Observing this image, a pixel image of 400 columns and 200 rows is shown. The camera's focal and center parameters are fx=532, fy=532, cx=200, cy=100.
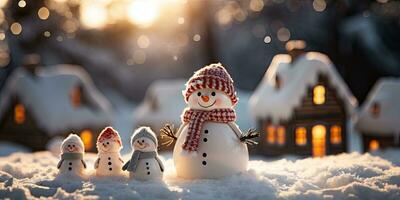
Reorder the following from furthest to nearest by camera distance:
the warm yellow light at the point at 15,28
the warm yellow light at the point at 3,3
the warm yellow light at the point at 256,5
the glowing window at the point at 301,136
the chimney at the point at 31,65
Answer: the warm yellow light at the point at 256,5
the warm yellow light at the point at 15,28
the warm yellow light at the point at 3,3
the chimney at the point at 31,65
the glowing window at the point at 301,136

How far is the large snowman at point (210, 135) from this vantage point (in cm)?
782

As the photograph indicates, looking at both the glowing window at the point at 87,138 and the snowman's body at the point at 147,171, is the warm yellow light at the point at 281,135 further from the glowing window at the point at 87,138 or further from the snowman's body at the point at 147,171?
the snowman's body at the point at 147,171

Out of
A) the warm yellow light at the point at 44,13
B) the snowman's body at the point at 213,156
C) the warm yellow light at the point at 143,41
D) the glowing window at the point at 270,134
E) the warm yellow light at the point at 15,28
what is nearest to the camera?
the snowman's body at the point at 213,156

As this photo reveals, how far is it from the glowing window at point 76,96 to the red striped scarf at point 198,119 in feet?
35.8

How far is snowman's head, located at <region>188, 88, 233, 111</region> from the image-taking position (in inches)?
314

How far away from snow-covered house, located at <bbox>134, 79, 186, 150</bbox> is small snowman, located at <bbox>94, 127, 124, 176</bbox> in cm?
993

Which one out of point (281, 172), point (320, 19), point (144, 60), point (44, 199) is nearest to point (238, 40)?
point (320, 19)

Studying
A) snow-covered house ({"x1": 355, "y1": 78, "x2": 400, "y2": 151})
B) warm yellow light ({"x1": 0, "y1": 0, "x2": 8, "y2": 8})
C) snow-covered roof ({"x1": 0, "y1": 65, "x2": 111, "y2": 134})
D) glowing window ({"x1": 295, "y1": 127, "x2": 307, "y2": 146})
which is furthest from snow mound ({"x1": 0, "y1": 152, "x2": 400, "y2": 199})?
warm yellow light ({"x1": 0, "y1": 0, "x2": 8, "y2": 8})

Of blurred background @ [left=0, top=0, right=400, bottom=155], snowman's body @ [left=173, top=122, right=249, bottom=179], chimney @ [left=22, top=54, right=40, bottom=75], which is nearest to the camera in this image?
snowman's body @ [left=173, top=122, right=249, bottom=179]

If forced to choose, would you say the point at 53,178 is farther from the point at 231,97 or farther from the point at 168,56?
the point at 168,56

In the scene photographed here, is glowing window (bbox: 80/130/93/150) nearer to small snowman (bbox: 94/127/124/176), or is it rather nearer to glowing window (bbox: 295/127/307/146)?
glowing window (bbox: 295/127/307/146)

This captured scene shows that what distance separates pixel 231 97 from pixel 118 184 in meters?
2.20

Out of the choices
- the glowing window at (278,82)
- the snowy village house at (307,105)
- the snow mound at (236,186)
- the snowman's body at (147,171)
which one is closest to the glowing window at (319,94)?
Answer: the snowy village house at (307,105)

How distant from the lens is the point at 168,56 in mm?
33906
